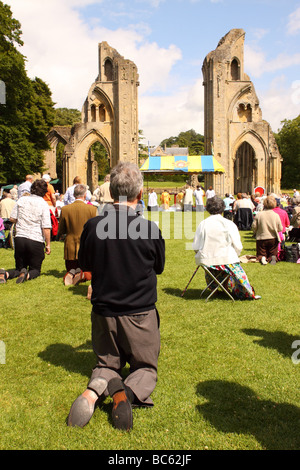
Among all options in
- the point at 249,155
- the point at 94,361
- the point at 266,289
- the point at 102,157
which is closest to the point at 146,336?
the point at 94,361

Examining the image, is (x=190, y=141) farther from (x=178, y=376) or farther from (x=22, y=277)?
(x=178, y=376)

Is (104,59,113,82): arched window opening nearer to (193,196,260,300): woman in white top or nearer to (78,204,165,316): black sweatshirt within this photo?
(193,196,260,300): woman in white top

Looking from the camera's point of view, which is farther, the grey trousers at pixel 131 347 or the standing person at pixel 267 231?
the standing person at pixel 267 231

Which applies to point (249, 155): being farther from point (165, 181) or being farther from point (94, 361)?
point (94, 361)

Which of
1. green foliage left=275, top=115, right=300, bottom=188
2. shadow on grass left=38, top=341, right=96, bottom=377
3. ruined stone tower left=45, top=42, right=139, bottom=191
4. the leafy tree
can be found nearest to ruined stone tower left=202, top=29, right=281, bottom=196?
ruined stone tower left=45, top=42, right=139, bottom=191

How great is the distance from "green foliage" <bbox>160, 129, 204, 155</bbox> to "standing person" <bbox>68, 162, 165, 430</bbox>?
94648 millimetres

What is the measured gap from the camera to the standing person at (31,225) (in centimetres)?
778

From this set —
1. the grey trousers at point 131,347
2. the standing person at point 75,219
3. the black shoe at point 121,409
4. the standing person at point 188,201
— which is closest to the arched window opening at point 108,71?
the standing person at point 188,201

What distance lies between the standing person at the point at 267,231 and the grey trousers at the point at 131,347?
6.94 metres

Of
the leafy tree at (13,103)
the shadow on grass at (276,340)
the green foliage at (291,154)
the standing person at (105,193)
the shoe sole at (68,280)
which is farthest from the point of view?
the green foliage at (291,154)

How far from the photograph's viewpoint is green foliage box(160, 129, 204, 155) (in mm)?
99812

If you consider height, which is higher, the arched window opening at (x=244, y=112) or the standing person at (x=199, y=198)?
the arched window opening at (x=244, y=112)

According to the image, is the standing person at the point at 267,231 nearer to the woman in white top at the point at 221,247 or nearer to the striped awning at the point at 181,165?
the woman in white top at the point at 221,247

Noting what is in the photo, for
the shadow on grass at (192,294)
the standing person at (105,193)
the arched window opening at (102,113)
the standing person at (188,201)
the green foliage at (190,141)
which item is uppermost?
the green foliage at (190,141)
